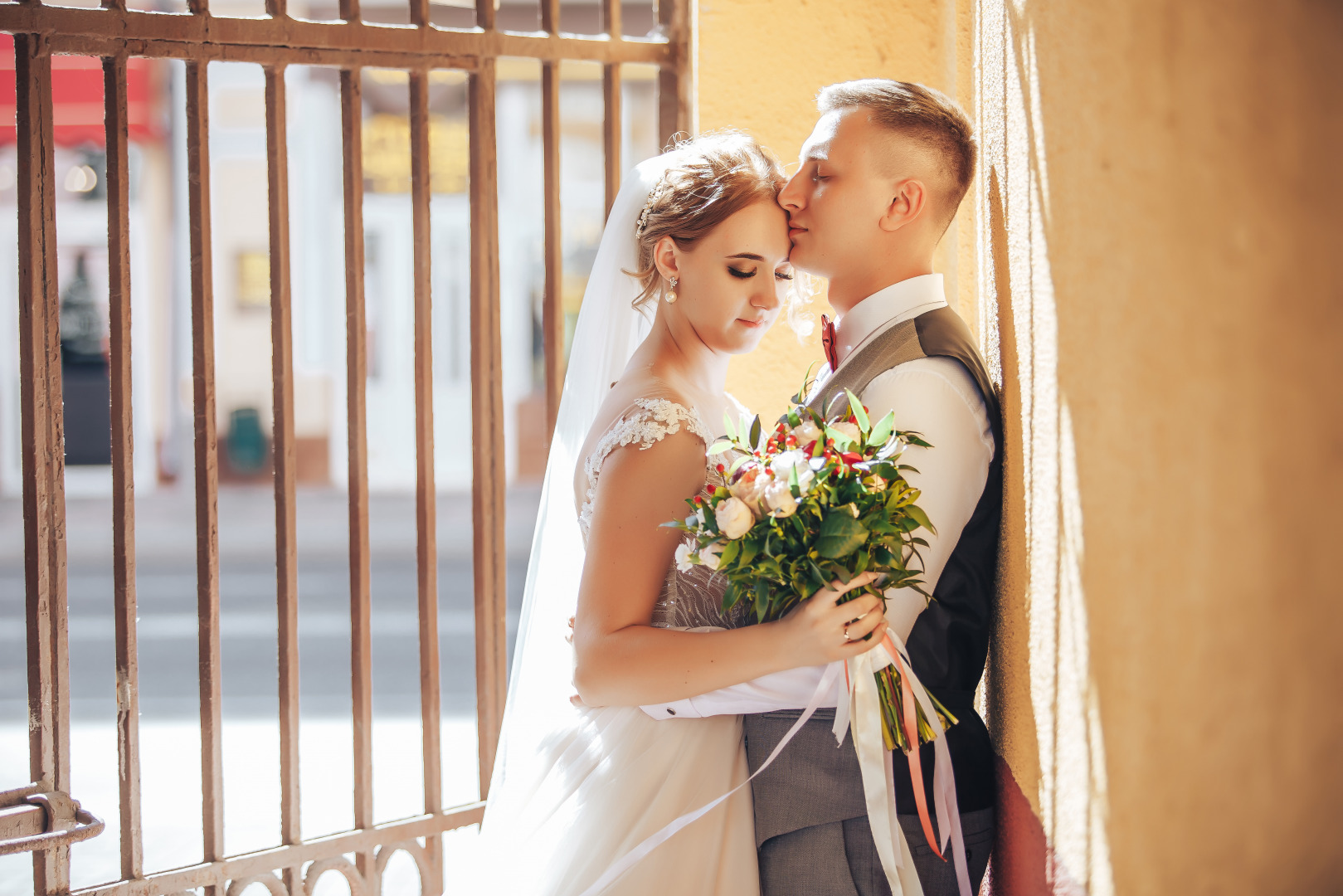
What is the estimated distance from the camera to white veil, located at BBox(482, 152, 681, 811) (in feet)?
6.94

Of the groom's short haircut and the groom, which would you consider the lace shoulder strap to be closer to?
the groom

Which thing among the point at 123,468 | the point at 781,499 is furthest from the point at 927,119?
the point at 123,468

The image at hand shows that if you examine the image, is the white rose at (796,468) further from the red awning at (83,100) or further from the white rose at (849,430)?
the red awning at (83,100)

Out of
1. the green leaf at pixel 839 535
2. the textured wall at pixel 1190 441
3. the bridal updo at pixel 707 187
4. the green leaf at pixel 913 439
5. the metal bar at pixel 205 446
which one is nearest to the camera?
the textured wall at pixel 1190 441

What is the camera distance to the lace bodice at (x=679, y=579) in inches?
69.1

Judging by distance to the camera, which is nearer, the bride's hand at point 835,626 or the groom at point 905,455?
the bride's hand at point 835,626

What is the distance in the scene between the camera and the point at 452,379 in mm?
13008

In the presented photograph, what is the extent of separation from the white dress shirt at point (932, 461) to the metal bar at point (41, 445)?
5.33 ft

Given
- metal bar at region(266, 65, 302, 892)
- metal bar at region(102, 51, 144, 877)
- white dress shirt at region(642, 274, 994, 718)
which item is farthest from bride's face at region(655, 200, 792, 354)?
metal bar at region(102, 51, 144, 877)

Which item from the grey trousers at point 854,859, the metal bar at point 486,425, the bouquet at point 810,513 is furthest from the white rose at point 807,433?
the metal bar at point 486,425

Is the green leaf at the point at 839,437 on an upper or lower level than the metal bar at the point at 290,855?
upper

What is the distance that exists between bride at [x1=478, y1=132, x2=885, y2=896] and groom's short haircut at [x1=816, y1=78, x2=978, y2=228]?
0.75ft

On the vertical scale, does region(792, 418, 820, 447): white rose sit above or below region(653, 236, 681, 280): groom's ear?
below

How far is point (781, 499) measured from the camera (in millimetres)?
1356
